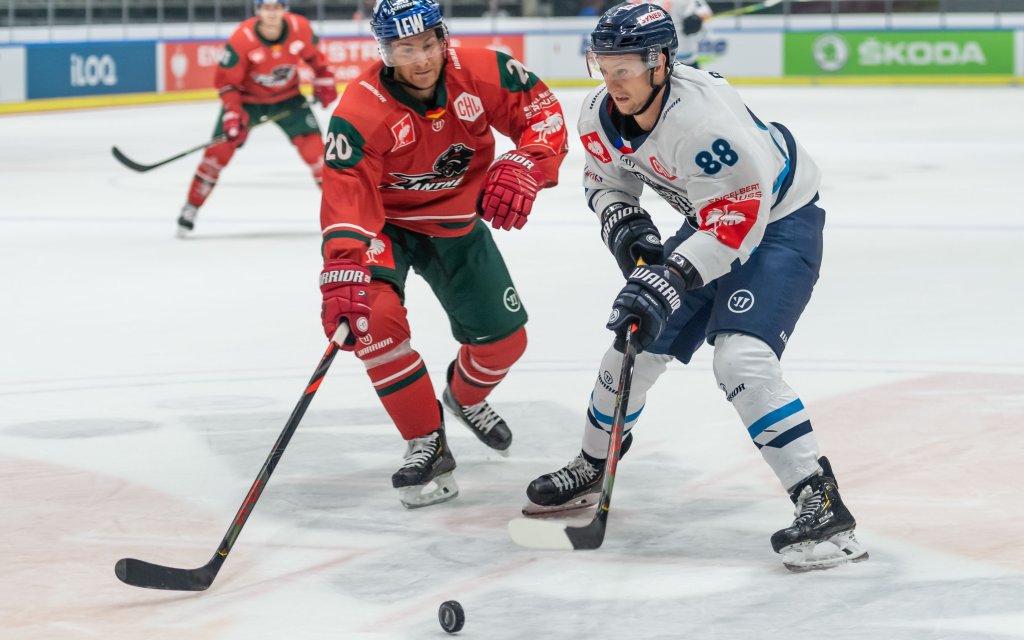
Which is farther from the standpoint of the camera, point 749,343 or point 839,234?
point 839,234

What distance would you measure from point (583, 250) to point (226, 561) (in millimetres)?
4173

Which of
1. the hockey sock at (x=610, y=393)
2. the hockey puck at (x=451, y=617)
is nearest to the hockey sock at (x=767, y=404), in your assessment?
the hockey sock at (x=610, y=393)

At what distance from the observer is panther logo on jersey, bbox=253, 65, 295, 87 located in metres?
8.43

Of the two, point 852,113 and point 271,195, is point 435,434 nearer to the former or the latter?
point 271,195

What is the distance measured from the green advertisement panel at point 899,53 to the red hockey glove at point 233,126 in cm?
1115

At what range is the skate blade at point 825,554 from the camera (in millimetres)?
2924

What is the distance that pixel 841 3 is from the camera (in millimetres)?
17969

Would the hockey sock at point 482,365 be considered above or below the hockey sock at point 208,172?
above

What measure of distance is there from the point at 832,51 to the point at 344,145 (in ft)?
50.7

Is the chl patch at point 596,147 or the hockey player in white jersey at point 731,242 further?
the chl patch at point 596,147

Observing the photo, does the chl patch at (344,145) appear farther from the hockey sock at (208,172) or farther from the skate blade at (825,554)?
the hockey sock at (208,172)

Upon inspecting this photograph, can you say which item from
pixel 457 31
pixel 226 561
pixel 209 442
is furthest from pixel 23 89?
pixel 226 561

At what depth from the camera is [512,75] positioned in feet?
11.8

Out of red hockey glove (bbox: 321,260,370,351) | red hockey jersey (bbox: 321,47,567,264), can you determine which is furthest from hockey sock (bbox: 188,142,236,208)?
red hockey glove (bbox: 321,260,370,351)
